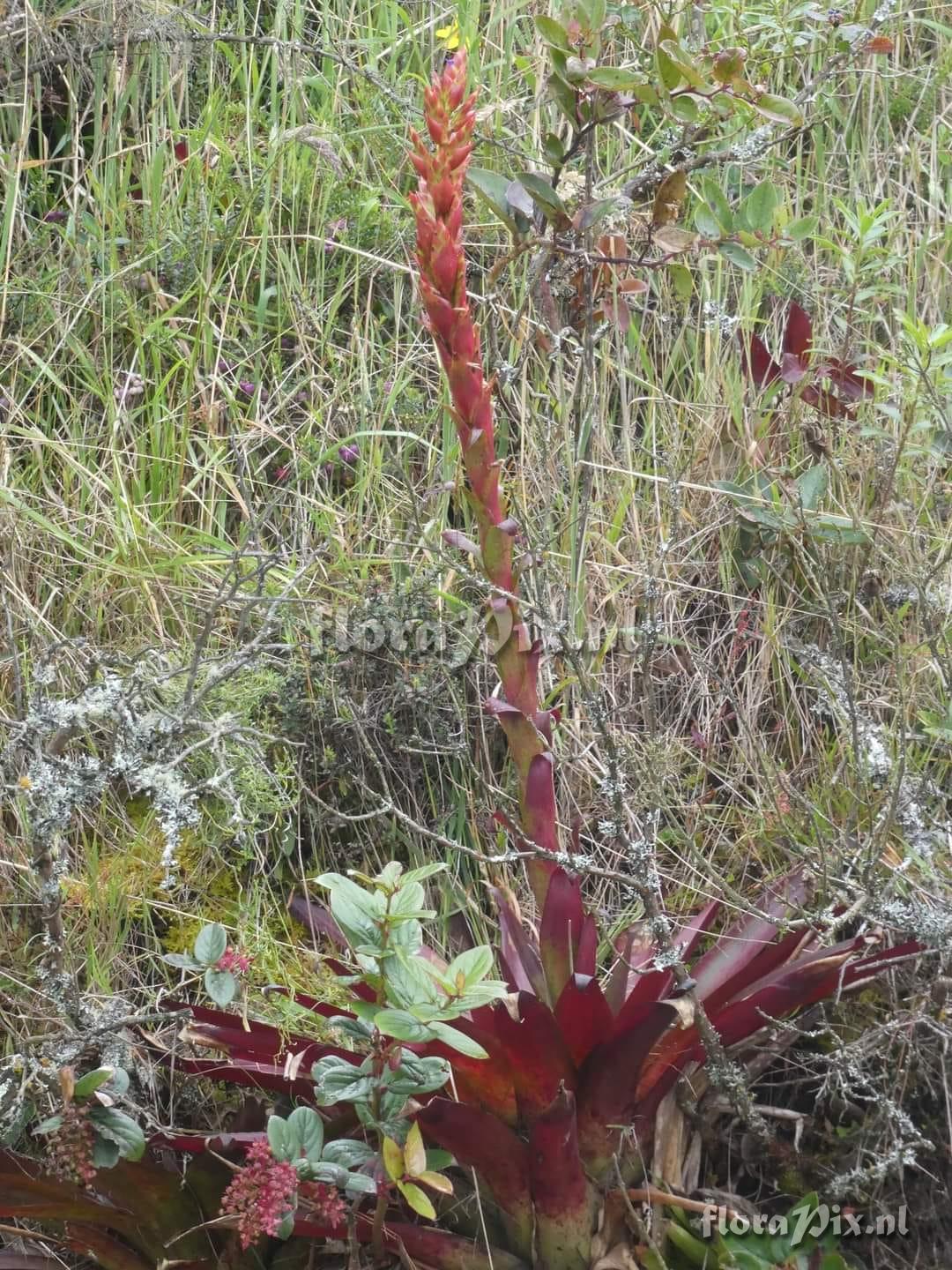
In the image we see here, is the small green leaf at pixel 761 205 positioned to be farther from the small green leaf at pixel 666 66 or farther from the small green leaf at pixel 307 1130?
the small green leaf at pixel 307 1130

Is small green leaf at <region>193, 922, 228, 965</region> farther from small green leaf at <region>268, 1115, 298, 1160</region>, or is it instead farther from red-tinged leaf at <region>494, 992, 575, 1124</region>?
red-tinged leaf at <region>494, 992, 575, 1124</region>

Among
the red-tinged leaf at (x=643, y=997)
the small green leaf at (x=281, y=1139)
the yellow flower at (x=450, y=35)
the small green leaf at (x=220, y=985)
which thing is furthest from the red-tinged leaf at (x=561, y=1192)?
the yellow flower at (x=450, y=35)

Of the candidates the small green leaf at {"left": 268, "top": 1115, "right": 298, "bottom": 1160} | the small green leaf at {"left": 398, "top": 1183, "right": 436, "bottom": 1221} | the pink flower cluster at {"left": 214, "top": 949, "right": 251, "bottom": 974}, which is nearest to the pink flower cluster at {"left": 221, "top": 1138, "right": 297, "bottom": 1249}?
the small green leaf at {"left": 268, "top": 1115, "right": 298, "bottom": 1160}

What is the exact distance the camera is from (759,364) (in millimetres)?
2771

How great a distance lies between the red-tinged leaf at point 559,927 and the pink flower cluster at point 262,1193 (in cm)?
46

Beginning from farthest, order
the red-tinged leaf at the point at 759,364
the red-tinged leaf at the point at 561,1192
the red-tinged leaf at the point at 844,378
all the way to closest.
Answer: the red-tinged leaf at the point at 759,364
the red-tinged leaf at the point at 844,378
the red-tinged leaf at the point at 561,1192

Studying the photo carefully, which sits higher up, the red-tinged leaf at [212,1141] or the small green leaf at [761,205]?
the small green leaf at [761,205]

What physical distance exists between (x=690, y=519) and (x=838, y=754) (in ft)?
2.08

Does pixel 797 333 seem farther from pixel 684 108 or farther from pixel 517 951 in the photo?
pixel 517 951

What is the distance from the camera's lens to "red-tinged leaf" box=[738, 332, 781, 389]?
2760mm

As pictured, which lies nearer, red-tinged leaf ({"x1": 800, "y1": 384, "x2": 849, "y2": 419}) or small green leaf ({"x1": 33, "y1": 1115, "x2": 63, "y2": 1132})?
small green leaf ({"x1": 33, "y1": 1115, "x2": 63, "y2": 1132})

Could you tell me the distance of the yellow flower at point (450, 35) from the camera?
2.92 meters

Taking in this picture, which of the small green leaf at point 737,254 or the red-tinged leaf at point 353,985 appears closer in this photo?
the red-tinged leaf at point 353,985

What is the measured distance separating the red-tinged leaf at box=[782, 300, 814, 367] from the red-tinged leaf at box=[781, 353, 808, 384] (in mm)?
33
